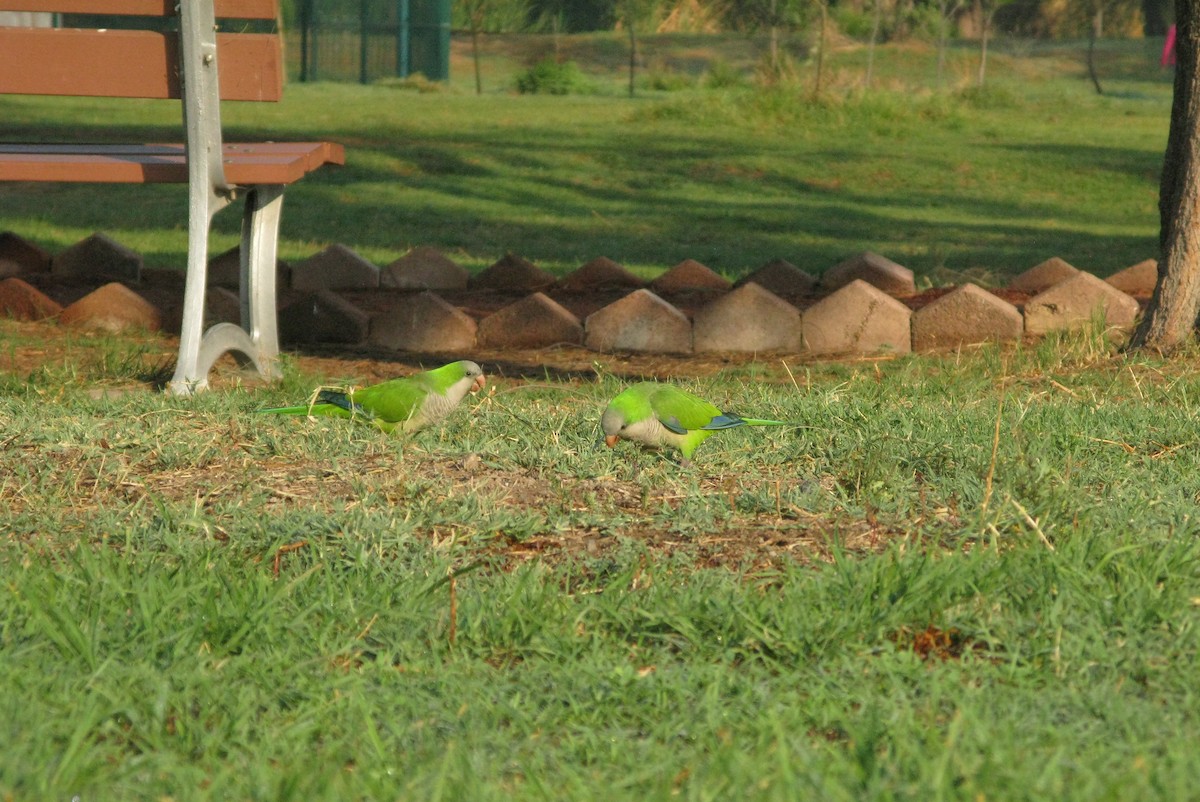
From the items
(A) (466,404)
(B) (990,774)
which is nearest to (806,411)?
(A) (466,404)

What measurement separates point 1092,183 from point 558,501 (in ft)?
41.6

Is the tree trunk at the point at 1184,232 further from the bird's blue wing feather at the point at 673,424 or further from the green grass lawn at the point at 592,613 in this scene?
the bird's blue wing feather at the point at 673,424

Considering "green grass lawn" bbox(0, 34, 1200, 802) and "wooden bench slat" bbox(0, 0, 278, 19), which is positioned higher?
"wooden bench slat" bbox(0, 0, 278, 19)

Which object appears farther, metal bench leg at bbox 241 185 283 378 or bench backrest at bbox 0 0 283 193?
metal bench leg at bbox 241 185 283 378

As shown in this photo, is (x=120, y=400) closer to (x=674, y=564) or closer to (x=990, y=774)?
(x=674, y=564)

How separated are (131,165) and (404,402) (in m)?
1.54

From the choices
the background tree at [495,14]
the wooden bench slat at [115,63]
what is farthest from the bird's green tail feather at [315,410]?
the background tree at [495,14]

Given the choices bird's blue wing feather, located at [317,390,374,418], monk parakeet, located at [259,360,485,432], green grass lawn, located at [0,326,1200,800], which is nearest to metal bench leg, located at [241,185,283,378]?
bird's blue wing feather, located at [317,390,374,418]

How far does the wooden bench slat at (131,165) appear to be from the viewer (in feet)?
15.5

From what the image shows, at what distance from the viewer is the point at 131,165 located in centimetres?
484

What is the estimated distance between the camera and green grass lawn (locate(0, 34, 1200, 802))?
2170 mm

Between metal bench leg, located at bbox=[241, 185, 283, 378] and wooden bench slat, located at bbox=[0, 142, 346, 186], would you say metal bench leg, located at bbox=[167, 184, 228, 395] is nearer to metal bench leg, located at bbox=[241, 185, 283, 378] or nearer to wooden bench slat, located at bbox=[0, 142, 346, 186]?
wooden bench slat, located at bbox=[0, 142, 346, 186]

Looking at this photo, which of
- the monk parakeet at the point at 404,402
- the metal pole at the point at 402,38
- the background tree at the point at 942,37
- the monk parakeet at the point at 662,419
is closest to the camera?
the monk parakeet at the point at 662,419

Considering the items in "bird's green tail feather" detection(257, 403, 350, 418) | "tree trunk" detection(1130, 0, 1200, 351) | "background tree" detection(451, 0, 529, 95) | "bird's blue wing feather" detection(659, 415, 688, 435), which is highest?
"background tree" detection(451, 0, 529, 95)
